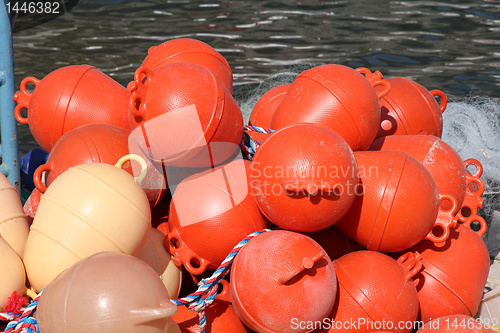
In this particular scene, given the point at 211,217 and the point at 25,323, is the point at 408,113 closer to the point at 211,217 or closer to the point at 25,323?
the point at 211,217

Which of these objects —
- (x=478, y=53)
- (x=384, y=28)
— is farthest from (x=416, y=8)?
(x=478, y=53)

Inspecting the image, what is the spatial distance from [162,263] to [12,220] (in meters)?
0.68

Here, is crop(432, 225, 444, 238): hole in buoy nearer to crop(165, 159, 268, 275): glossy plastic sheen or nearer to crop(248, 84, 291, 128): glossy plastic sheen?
crop(165, 159, 268, 275): glossy plastic sheen

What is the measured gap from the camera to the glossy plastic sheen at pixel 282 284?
6.75ft

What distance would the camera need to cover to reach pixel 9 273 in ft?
6.79

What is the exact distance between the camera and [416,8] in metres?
10.3

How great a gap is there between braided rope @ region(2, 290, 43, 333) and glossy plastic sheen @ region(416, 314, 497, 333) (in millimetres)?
1557

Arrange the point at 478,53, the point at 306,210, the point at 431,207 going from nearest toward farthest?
the point at 306,210
the point at 431,207
the point at 478,53

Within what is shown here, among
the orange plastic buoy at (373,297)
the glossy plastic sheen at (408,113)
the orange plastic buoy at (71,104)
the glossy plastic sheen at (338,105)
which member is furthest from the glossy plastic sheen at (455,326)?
the orange plastic buoy at (71,104)

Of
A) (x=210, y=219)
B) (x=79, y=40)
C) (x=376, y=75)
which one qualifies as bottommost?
(x=79, y=40)

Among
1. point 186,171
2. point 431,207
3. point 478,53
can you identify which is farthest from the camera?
point 478,53

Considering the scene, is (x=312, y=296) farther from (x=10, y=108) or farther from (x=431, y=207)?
(x=10, y=108)

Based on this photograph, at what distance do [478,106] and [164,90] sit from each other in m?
3.90

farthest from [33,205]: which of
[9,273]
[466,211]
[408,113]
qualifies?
[466,211]
